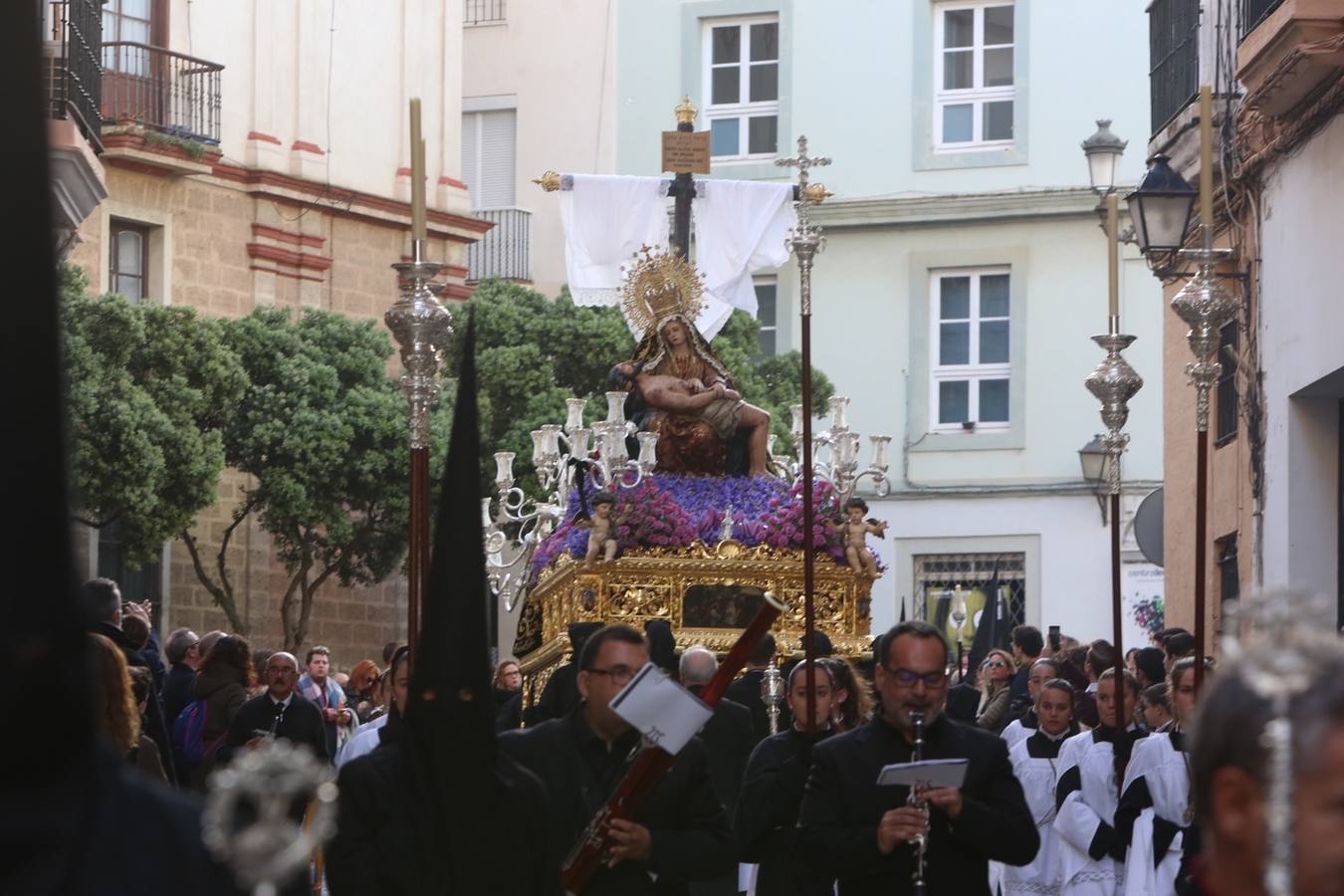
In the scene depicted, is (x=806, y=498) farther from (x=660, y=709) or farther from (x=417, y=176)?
(x=660, y=709)

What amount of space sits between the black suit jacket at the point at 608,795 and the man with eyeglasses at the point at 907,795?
0.29 metres

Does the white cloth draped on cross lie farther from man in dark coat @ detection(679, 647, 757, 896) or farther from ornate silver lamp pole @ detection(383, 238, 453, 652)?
ornate silver lamp pole @ detection(383, 238, 453, 652)

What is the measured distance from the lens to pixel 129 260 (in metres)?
29.8

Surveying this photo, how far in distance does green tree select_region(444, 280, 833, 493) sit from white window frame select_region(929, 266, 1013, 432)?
2.54 metres

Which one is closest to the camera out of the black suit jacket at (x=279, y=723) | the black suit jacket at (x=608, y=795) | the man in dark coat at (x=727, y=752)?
the black suit jacket at (x=608, y=795)

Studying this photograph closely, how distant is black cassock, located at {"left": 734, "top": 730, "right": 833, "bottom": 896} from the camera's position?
8094mm

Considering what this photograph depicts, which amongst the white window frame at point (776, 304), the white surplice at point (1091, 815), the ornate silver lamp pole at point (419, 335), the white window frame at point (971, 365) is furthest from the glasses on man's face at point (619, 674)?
the white window frame at point (776, 304)

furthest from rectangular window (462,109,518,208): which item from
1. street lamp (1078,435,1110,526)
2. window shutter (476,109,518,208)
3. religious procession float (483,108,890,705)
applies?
religious procession float (483,108,890,705)

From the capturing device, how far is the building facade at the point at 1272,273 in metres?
14.1

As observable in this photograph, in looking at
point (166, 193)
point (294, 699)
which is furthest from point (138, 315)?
point (294, 699)

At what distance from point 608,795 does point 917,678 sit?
0.86 meters

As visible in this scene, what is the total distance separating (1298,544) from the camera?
15.2m

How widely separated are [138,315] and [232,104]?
6336 millimetres

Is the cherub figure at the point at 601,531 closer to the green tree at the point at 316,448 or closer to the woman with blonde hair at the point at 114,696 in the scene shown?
the woman with blonde hair at the point at 114,696
